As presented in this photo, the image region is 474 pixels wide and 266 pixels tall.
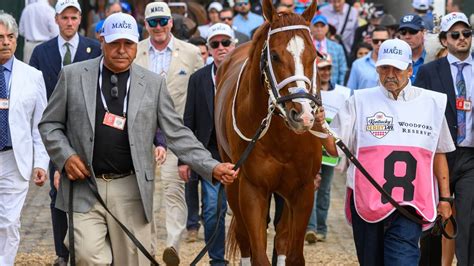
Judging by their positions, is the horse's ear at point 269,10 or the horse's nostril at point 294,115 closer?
the horse's nostril at point 294,115

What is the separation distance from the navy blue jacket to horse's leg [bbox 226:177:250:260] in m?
2.17

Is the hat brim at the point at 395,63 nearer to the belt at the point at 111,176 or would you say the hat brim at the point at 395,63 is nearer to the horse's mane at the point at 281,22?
the horse's mane at the point at 281,22

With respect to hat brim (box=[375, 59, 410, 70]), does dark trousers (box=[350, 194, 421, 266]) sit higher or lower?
lower

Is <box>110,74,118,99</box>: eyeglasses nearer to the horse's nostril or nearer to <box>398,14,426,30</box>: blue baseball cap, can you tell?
the horse's nostril

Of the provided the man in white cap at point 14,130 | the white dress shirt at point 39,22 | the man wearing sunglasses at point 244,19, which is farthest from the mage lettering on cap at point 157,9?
the man wearing sunglasses at point 244,19

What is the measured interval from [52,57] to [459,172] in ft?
12.8

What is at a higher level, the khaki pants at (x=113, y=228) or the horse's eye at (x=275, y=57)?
the horse's eye at (x=275, y=57)

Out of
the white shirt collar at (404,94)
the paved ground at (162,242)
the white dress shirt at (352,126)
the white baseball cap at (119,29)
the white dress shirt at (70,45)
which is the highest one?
the white baseball cap at (119,29)

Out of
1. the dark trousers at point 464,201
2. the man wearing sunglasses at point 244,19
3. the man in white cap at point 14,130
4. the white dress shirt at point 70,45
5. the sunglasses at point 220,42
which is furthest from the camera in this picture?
the man wearing sunglasses at point 244,19

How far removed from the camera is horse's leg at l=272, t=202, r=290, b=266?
8984 mm

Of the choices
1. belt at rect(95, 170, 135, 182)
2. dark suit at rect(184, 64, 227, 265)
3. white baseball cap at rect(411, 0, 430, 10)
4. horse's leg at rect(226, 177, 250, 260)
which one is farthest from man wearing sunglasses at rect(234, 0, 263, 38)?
belt at rect(95, 170, 135, 182)

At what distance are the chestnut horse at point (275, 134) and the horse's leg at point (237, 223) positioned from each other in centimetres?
30

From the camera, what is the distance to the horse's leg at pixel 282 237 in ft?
29.5

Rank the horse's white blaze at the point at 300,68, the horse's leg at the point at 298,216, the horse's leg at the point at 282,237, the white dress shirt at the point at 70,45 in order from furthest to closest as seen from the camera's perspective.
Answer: the white dress shirt at the point at 70,45 → the horse's leg at the point at 282,237 → the horse's leg at the point at 298,216 → the horse's white blaze at the point at 300,68
